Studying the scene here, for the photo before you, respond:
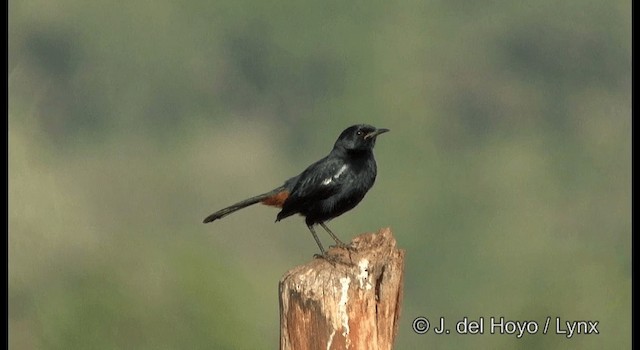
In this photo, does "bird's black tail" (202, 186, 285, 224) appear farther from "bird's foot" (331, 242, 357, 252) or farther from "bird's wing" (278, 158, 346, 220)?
"bird's foot" (331, 242, 357, 252)

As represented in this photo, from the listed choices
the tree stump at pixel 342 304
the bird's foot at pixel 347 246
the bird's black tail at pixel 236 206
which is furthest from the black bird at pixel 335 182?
the tree stump at pixel 342 304

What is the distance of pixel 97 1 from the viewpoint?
309 feet

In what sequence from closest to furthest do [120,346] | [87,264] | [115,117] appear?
[120,346]
[87,264]
[115,117]

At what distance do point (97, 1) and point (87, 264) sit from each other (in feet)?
238

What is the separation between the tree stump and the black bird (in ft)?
6.39

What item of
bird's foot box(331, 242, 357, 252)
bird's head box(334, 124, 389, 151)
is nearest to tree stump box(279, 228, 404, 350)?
bird's foot box(331, 242, 357, 252)

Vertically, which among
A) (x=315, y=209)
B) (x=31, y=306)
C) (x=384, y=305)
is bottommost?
(x=384, y=305)

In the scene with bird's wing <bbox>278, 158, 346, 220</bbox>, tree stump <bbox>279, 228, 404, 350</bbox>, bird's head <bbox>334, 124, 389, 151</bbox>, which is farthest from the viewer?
bird's head <bbox>334, 124, 389, 151</bbox>

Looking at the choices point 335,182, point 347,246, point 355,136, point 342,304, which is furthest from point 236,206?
point 342,304

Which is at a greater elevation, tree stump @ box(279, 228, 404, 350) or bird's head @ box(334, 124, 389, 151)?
bird's head @ box(334, 124, 389, 151)

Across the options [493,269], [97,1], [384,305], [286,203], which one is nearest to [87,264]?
[286,203]

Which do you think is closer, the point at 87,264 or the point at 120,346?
the point at 120,346

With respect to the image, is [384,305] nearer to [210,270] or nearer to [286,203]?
[286,203]

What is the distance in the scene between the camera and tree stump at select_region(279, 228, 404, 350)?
8.81 m
